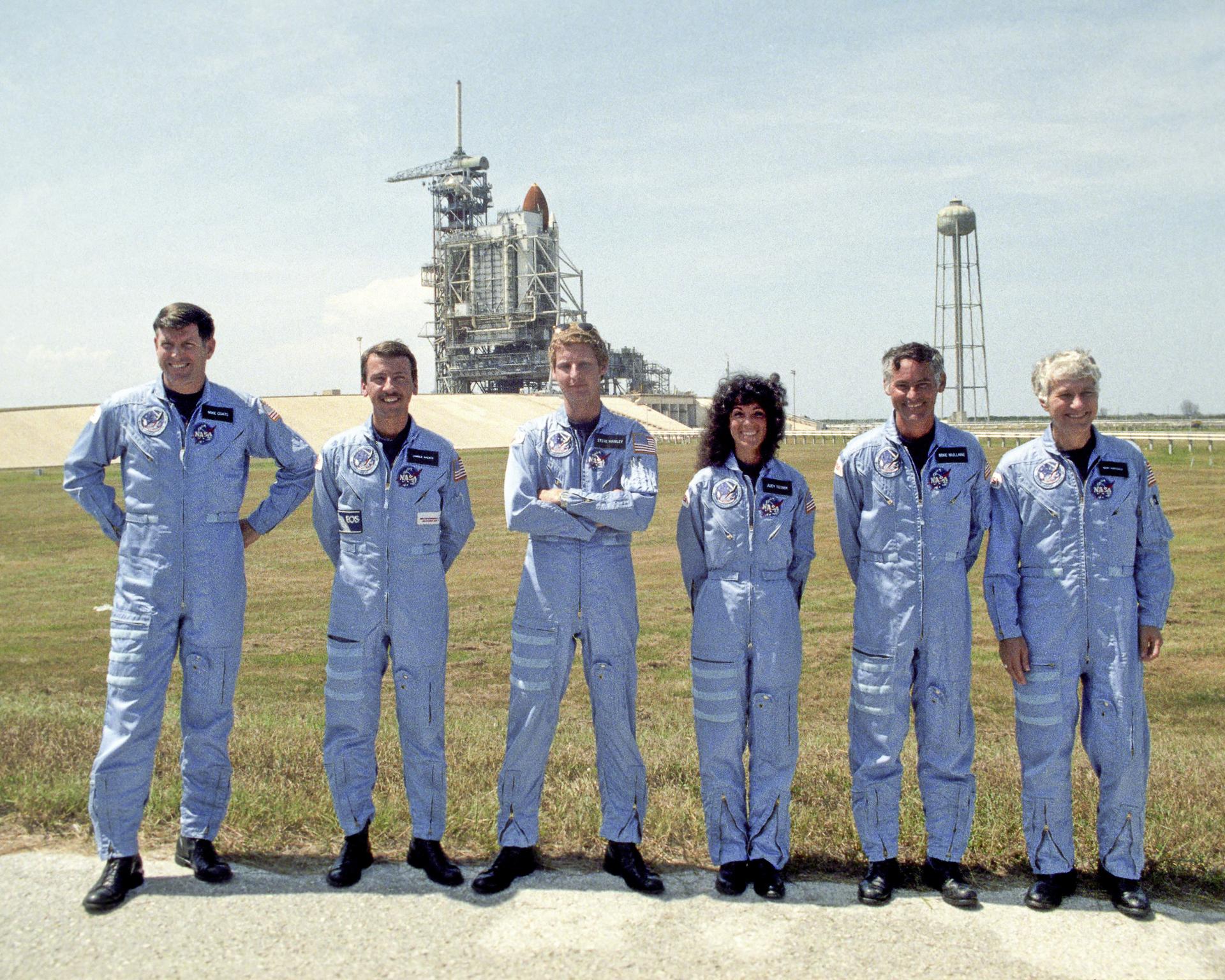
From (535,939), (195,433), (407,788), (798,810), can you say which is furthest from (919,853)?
(195,433)

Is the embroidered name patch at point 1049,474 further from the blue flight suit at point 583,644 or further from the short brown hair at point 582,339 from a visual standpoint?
the short brown hair at point 582,339

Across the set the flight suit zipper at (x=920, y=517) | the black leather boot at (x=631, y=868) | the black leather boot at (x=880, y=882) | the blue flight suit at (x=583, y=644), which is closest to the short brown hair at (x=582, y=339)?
the blue flight suit at (x=583, y=644)

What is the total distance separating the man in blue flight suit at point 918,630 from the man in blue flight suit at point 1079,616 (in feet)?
0.66

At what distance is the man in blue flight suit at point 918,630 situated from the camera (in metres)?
3.83

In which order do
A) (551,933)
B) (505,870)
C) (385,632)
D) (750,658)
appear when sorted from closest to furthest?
(551,933) < (505,870) < (750,658) < (385,632)

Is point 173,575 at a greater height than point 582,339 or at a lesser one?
lesser

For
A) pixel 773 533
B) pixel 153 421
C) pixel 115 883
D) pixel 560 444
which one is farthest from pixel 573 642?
pixel 153 421

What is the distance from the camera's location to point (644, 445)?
4301 millimetres

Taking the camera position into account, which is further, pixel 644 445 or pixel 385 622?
pixel 644 445

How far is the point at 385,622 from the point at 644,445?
141 cm

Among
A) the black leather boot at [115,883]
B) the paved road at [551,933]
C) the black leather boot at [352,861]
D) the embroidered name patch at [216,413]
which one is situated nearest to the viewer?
the paved road at [551,933]

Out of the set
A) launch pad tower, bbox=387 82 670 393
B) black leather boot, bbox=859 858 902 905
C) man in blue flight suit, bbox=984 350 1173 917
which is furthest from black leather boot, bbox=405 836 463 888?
launch pad tower, bbox=387 82 670 393

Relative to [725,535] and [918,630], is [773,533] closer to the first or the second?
[725,535]

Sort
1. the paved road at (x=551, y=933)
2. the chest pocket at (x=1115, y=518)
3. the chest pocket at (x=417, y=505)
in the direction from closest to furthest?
the paved road at (x=551, y=933), the chest pocket at (x=1115, y=518), the chest pocket at (x=417, y=505)
